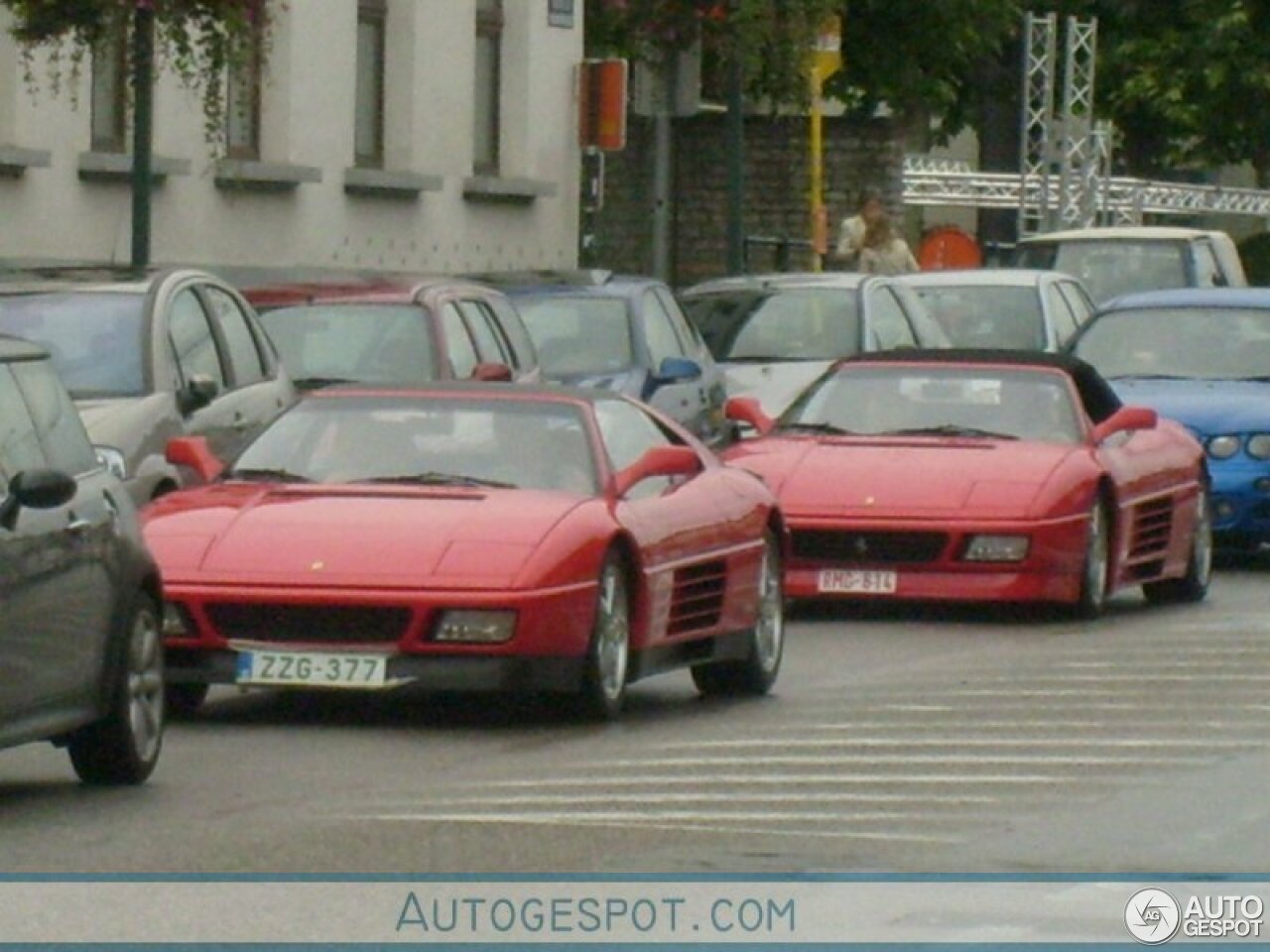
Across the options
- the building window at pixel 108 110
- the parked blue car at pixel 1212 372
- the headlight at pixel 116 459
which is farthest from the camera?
the building window at pixel 108 110

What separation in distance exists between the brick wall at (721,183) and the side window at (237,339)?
930 inches

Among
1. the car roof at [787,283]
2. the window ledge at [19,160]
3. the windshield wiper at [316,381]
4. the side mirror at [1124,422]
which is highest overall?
the window ledge at [19,160]

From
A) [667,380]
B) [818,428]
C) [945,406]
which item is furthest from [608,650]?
[667,380]

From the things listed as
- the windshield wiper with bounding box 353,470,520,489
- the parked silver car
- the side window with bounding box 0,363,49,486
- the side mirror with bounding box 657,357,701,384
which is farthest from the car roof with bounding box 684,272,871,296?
the side window with bounding box 0,363,49,486

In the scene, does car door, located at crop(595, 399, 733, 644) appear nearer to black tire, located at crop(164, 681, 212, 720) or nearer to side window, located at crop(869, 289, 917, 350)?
black tire, located at crop(164, 681, 212, 720)

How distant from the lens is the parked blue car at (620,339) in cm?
2592

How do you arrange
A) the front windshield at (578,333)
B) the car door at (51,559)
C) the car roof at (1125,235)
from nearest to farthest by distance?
the car door at (51,559), the front windshield at (578,333), the car roof at (1125,235)

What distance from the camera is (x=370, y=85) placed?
3581 centimetres

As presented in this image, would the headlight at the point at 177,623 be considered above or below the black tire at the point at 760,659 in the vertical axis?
above

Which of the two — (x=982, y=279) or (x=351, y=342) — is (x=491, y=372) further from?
(x=982, y=279)

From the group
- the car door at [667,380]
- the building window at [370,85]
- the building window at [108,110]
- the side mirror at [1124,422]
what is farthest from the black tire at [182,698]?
the building window at [370,85]

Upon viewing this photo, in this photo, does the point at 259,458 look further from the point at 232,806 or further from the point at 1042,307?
the point at 1042,307

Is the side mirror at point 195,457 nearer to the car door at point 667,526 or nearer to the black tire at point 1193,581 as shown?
the car door at point 667,526

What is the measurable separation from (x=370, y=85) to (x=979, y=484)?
617 inches
